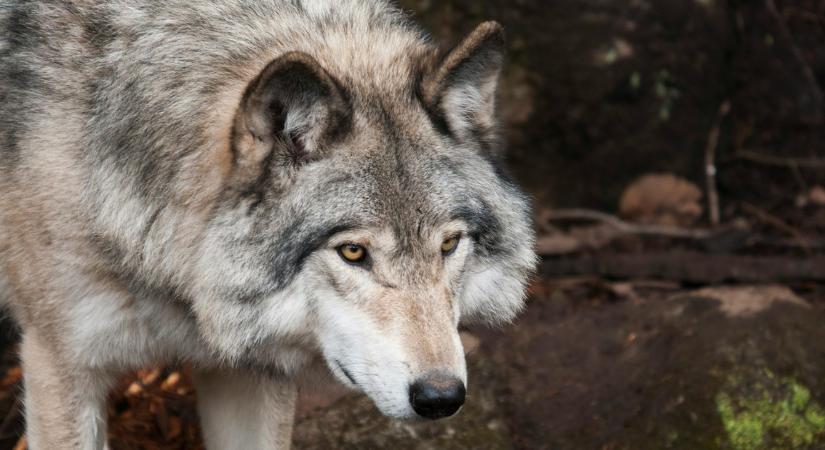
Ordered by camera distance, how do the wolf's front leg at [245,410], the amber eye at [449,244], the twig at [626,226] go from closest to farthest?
the amber eye at [449,244], the wolf's front leg at [245,410], the twig at [626,226]

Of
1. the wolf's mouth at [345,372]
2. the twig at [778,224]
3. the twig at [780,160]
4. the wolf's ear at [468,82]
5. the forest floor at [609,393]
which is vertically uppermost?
the wolf's ear at [468,82]

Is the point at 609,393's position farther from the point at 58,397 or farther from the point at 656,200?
the point at 58,397

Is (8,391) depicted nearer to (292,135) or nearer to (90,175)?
(90,175)

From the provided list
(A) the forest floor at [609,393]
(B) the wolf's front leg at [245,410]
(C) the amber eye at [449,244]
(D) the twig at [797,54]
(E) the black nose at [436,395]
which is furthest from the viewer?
(D) the twig at [797,54]

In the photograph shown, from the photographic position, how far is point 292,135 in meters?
3.44

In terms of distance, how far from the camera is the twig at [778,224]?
6855 mm

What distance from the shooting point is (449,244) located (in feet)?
11.6

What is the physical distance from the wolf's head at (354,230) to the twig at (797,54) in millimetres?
4315

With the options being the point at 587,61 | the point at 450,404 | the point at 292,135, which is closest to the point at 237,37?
the point at 292,135

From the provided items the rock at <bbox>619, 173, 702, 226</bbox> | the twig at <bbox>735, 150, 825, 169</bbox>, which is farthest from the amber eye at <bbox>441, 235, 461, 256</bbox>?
the twig at <bbox>735, 150, 825, 169</bbox>

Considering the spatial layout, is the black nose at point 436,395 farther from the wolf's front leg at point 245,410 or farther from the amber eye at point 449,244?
the wolf's front leg at point 245,410

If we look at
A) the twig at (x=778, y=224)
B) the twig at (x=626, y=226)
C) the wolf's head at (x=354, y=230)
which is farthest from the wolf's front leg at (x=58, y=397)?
the twig at (x=778, y=224)

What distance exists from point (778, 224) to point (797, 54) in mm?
1188

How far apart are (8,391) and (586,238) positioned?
367 centimetres
